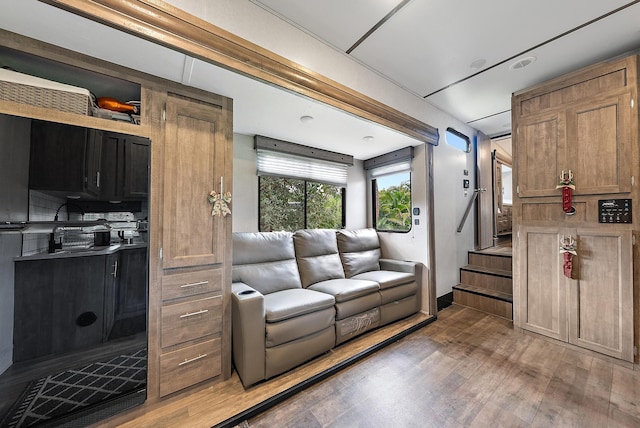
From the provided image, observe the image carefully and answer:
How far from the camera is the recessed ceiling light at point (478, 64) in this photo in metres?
2.28

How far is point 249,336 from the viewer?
5.84 ft

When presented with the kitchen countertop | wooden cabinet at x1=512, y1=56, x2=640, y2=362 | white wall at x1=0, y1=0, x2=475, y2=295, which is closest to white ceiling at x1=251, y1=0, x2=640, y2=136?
white wall at x1=0, y1=0, x2=475, y2=295

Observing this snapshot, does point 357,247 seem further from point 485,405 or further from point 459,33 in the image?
point 459,33

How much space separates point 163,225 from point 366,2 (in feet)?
6.59

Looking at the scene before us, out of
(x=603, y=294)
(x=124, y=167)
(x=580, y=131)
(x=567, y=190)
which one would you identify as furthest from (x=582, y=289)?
(x=124, y=167)

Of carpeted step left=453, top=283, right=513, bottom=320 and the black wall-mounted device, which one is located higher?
the black wall-mounted device

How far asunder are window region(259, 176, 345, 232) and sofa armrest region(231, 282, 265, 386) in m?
1.33

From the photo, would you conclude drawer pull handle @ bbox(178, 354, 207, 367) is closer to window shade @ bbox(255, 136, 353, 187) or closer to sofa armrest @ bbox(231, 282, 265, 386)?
sofa armrest @ bbox(231, 282, 265, 386)

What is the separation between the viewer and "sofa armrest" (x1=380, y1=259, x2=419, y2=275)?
3.08 metres

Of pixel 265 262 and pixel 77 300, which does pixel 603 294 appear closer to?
pixel 265 262

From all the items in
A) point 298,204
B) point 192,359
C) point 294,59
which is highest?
point 294,59

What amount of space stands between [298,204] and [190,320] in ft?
6.49

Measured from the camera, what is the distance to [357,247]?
3410 millimetres

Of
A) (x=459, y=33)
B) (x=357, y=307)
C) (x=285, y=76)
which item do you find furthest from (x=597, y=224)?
(x=285, y=76)
